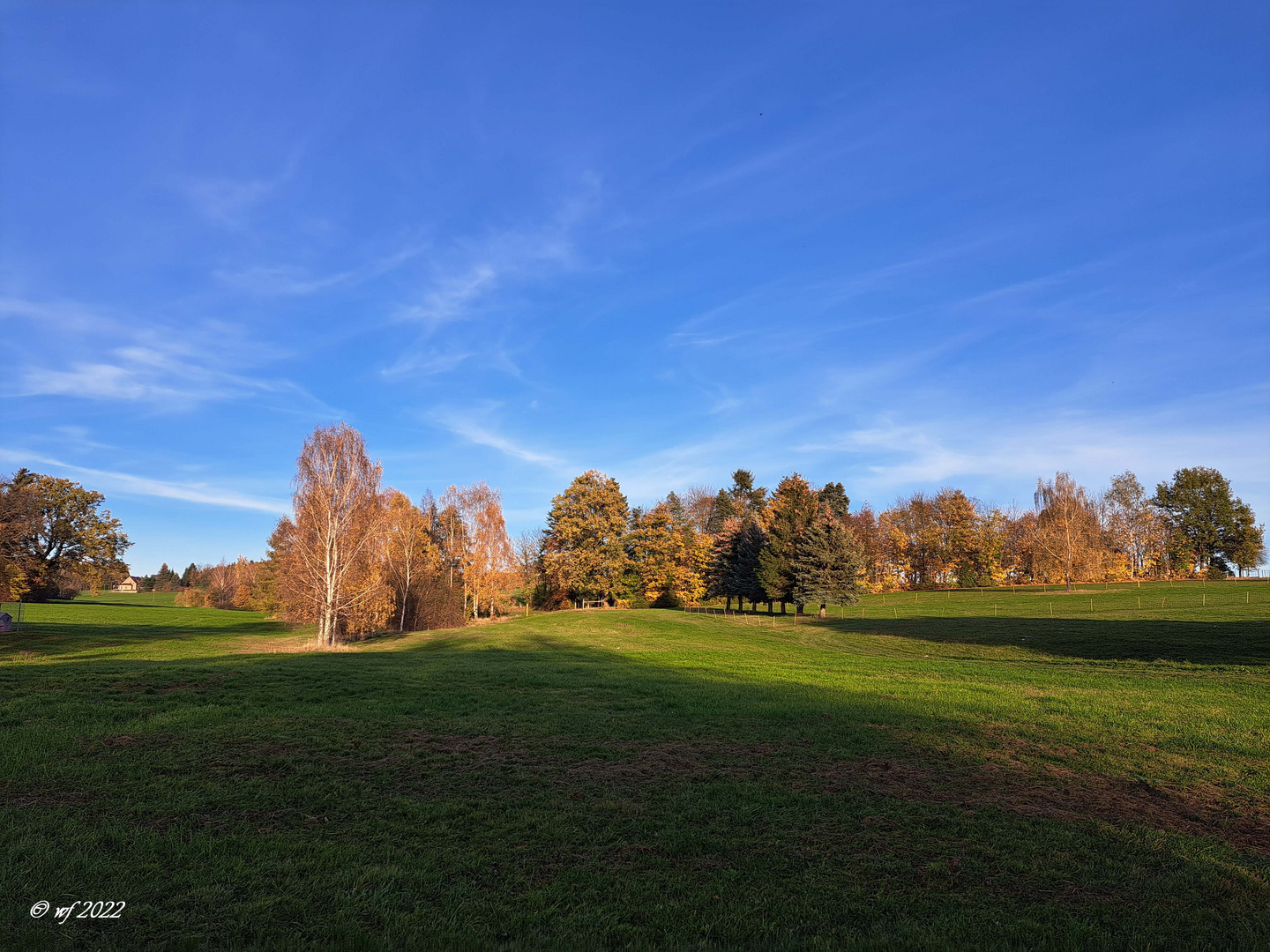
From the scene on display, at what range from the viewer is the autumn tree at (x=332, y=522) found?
33.1 metres

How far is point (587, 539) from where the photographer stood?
56.7 m

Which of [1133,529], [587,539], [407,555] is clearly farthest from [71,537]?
[1133,529]

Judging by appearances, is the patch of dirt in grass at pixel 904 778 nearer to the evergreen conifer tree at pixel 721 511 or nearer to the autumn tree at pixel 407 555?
the autumn tree at pixel 407 555

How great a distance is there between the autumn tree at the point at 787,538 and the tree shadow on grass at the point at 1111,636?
301 inches

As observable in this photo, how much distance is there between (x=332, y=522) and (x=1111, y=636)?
127ft

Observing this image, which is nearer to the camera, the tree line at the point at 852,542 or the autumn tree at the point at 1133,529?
the tree line at the point at 852,542

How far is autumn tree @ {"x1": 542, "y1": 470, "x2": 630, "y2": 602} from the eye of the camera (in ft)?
183

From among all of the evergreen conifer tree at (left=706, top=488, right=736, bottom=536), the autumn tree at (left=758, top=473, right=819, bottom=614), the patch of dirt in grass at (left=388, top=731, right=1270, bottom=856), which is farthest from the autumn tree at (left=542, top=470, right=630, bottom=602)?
the patch of dirt in grass at (left=388, top=731, right=1270, bottom=856)

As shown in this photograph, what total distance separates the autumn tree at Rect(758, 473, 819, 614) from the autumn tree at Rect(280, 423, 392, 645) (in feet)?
98.9

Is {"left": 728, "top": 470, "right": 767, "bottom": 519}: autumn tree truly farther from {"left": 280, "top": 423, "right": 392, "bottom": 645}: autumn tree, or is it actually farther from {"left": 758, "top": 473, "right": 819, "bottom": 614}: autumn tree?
{"left": 280, "top": 423, "right": 392, "bottom": 645}: autumn tree

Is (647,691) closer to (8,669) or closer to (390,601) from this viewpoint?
(8,669)

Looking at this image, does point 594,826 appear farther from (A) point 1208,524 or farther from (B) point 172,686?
(A) point 1208,524

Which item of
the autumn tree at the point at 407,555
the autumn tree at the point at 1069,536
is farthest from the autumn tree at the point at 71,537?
the autumn tree at the point at 1069,536

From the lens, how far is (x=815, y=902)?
495 cm
